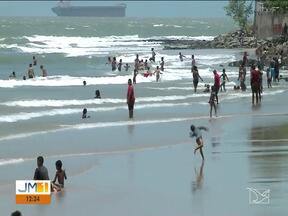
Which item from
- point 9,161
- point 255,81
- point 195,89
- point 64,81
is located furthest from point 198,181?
point 64,81

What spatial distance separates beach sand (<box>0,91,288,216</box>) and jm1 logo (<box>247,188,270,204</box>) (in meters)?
0.08

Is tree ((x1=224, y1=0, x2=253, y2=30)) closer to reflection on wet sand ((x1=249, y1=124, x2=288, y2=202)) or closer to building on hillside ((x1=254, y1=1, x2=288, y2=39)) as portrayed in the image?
building on hillside ((x1=254, y1=1, x2=288, y2=39))

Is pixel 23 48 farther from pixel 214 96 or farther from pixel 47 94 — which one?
pixel 214 96

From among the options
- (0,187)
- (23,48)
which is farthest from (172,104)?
(23,48)

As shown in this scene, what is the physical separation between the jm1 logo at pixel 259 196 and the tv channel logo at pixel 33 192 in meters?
3.12

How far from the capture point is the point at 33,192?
41.7ft

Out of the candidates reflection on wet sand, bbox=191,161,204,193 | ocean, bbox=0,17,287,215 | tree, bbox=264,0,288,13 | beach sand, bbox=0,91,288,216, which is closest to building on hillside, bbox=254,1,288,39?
tree, bbox=264,0,288,13

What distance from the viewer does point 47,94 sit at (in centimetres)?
3578

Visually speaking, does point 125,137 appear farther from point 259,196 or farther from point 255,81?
point 259,196

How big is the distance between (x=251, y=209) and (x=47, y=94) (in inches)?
979

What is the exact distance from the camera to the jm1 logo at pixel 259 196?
12.1m

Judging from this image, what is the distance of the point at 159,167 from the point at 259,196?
3.32 m

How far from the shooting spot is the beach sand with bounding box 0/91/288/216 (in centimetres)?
1215

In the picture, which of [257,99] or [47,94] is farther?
[47,94]
